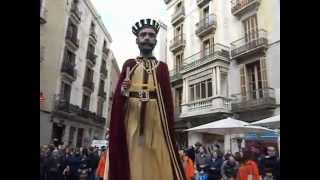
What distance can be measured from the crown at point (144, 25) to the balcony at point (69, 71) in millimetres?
492

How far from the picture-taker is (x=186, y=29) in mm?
2156

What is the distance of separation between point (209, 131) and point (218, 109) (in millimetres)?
144

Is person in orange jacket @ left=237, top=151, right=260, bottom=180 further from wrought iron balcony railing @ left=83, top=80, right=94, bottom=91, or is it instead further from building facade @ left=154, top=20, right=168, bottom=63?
wrought iron balcony railing @ left=83, top=80, right=94, bottom=91

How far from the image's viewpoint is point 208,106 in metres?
1.93

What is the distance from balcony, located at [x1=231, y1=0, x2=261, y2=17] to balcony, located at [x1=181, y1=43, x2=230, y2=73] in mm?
257

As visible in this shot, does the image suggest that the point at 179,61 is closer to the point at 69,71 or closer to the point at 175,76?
the point at 175,76

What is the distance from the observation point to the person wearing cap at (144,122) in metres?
1.38

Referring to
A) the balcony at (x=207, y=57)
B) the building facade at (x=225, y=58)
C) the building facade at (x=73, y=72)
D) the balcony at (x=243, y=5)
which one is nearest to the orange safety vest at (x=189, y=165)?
the building facade at (x=225, y=58)

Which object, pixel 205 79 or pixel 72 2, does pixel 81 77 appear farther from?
pixel 205 79

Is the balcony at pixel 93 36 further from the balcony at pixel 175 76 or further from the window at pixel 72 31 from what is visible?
the balcony at pixel 175 76

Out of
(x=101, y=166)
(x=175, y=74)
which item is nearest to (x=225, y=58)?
(x=175, y=74)

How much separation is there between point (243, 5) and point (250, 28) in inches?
6.2

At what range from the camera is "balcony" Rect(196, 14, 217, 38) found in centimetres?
210
